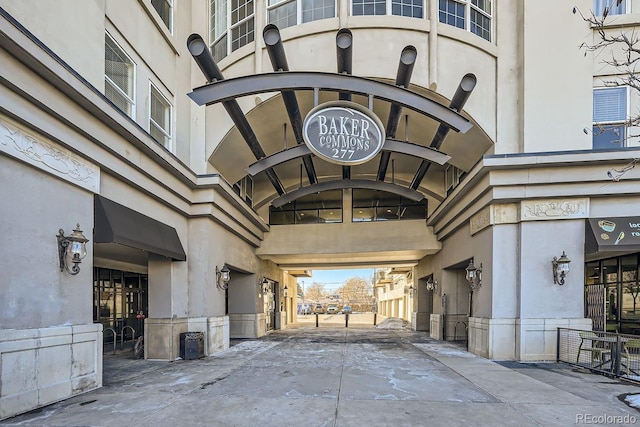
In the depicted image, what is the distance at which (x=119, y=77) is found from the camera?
10.1 meters

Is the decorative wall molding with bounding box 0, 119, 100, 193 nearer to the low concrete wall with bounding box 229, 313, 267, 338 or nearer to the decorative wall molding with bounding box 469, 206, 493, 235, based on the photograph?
the decorative wall molding with bounding box 469, 206, 493, 235

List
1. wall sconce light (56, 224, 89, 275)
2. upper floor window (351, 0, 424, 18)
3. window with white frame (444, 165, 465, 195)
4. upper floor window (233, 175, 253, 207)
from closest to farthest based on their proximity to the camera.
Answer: wall sconce light (56, 224, 89, 275), upper floor window (351, 0, 424, 18), window with white frame (444, 165, 465, 195), upper floor window (233, 175, 253, 207)

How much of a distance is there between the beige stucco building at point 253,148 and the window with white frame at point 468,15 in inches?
1.9

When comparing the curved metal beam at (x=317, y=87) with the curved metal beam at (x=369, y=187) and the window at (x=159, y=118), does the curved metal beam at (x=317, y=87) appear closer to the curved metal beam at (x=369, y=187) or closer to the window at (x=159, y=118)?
the window at (x=159, y=118)

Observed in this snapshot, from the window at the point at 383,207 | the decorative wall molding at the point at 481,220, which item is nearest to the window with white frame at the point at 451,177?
the window at the point at 383,207

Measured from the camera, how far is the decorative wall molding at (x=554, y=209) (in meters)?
11.3

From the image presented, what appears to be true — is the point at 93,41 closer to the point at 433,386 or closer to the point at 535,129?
the point at 433,386

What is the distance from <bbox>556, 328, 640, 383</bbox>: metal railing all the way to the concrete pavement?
1.41 feet

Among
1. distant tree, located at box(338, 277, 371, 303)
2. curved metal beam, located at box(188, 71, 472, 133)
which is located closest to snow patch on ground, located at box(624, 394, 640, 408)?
curved metal beam, located at box(188, 71, 472, 133)

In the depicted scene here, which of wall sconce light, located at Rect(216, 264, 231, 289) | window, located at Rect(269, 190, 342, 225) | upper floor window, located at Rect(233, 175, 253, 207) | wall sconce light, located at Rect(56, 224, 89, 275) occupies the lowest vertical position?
wall sconce light, located at Rect(216, 264, 231, 289)

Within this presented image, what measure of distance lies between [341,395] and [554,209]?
7987mm

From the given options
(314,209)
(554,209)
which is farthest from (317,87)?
(314,209)

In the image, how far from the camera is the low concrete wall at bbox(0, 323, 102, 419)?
20.2 ft

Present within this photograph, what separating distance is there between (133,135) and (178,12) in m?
5.84
